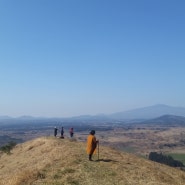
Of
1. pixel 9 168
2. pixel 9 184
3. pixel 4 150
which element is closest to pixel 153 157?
pixel 4 150

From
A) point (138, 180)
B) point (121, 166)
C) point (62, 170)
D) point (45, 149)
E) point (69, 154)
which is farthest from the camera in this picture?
point (45, 149)

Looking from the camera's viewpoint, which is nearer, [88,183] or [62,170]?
[88,183]

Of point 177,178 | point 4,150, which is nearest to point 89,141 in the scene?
point 177,178

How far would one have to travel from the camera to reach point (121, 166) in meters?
24.6

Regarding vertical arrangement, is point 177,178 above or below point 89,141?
below

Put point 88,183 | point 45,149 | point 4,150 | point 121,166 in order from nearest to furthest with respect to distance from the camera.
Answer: point 88,183
point 121,166
point 45,149
point 4,150

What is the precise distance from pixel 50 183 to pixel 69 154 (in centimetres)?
814

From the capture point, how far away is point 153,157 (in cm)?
9925

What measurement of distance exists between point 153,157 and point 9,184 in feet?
271

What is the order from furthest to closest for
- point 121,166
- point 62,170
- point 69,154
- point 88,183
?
1. point 69,154
2. point 121,166
3. point 62,170
4. point 88,183

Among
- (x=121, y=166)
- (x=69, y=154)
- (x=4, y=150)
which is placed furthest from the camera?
(x=4, y=150)

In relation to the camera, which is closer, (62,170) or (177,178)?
(62,170)

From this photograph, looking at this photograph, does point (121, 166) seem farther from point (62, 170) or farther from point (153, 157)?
point (153, 157)

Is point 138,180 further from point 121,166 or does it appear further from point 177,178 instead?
point 177,178
